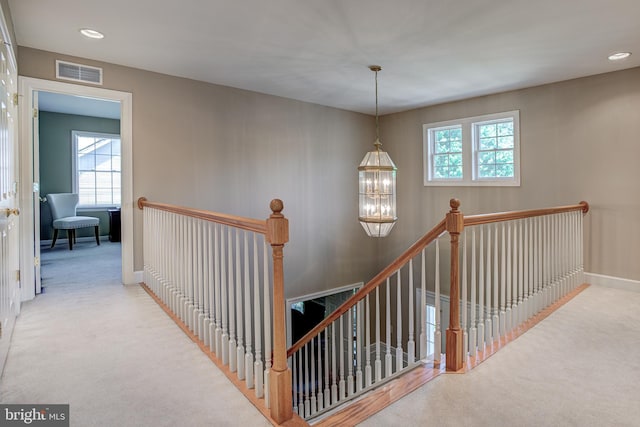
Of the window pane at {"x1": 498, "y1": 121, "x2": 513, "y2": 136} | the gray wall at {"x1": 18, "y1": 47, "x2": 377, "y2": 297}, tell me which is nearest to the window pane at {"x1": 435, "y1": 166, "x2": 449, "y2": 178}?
the window pane at {"x1": 498, "y1": 121, "x2": 513, "y2": 136}

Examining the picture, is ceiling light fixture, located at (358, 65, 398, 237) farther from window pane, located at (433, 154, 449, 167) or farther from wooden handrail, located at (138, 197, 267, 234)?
wooden handrail, located at (138, 197, 267, 234)

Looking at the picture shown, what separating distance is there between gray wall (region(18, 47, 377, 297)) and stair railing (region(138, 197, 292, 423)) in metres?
0.66

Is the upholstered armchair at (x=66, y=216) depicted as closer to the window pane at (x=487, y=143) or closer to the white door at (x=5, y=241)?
the white door at (x=5, y=241)

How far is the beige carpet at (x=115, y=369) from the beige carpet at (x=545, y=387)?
0.90 meters

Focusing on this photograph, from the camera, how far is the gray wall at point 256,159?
164 inches

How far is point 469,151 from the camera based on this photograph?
545 centimetres

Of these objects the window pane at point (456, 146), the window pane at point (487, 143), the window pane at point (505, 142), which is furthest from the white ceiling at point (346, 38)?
the window pane at point (456, 146)

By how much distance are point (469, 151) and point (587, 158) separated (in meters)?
1.47

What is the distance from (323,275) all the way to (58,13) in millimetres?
4449

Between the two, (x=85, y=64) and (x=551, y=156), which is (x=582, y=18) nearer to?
(x=551, y=156)

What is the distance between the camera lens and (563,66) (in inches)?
156

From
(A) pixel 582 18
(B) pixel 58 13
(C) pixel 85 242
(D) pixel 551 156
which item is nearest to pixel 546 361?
(A) pixel 582 18

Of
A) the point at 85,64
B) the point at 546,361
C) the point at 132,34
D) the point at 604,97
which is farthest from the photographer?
the point at 604,97

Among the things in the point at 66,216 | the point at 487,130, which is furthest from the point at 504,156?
the point at 66,216
